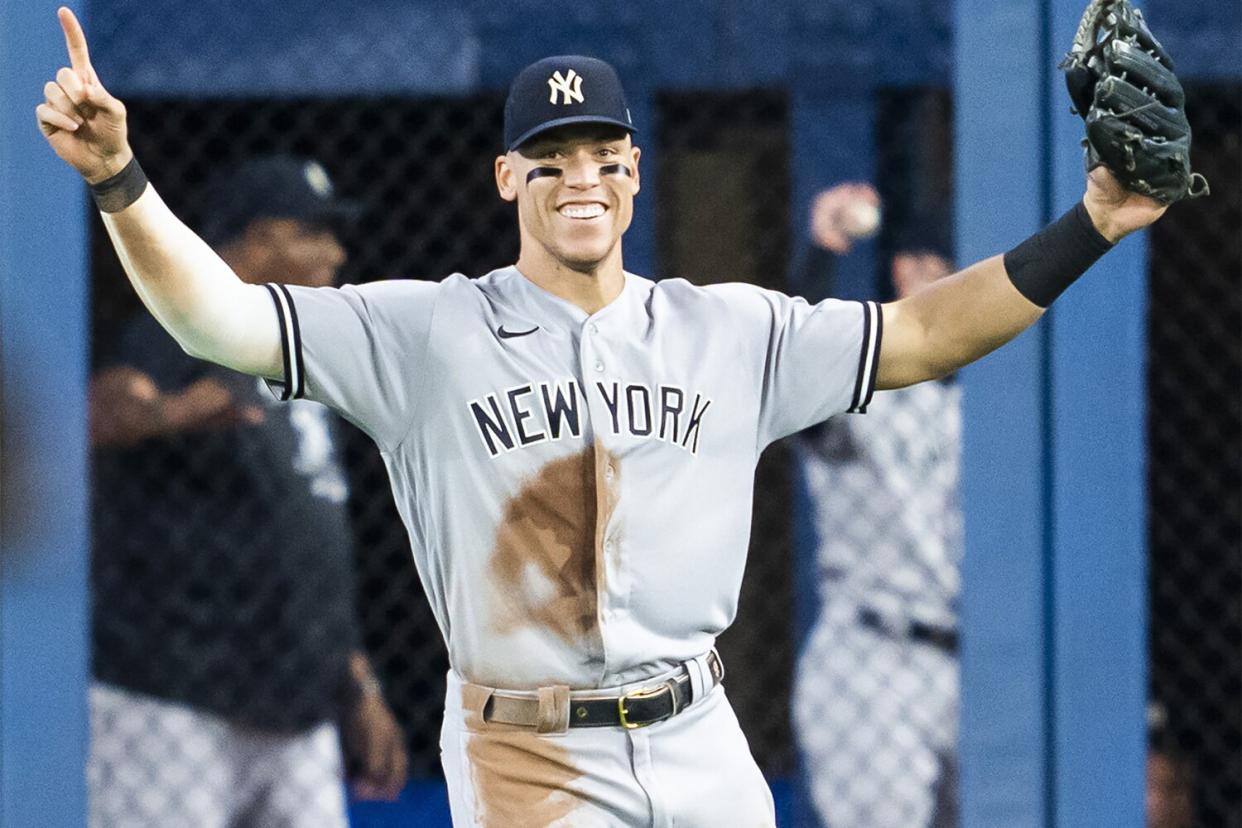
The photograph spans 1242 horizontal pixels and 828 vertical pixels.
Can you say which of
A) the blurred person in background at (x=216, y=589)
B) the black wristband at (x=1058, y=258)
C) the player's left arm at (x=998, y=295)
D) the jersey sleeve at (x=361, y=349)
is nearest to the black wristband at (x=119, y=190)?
the jersey sleeve at (x=361, y=349)

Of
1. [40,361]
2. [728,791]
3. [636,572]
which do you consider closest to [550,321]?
[636,572]

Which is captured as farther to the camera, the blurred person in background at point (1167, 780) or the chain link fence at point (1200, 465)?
the chain link fence at point (1200, 465)

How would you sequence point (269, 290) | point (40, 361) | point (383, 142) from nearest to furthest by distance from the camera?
point (269, 290) → point (40, 361) → point (383, 142)

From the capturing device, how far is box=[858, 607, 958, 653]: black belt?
11.2 feet

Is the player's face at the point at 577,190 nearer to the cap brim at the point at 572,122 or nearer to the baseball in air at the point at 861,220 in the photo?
the cap brim at the point at 572,122

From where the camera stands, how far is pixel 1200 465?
3998mm

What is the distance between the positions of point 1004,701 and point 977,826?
224 mm

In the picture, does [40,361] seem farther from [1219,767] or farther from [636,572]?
[1219,767]

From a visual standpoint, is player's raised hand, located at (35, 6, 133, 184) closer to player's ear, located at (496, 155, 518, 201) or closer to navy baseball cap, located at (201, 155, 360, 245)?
player's ear, located at (496, 155, 518, 201)

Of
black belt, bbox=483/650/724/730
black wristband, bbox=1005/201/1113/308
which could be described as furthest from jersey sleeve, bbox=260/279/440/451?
black wristband, bbox=1005/201/1113/308

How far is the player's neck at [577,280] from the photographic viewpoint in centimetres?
227

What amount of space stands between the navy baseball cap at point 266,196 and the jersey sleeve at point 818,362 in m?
1.36

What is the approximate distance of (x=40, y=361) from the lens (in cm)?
296

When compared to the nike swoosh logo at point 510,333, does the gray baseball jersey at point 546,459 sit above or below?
below
